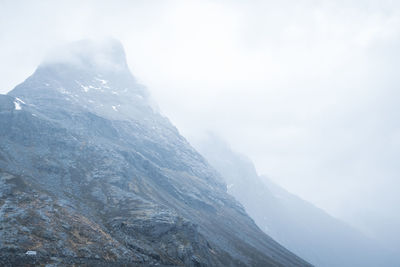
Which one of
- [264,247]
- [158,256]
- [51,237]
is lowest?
[51,237]

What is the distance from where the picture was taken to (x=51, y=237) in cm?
5712

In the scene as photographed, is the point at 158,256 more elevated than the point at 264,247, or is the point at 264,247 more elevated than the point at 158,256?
the point at 264,247

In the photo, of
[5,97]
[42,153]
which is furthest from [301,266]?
[5,97]

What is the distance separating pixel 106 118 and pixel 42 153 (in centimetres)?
7519

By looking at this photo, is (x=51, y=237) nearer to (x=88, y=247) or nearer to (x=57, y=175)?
(x=88, y=247)

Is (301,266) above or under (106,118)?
under

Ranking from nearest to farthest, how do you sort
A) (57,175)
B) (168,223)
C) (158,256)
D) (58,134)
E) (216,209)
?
1. (158,256)
2. (168,223)
3. (57,175)
4. (58,134)
5. (216,209)

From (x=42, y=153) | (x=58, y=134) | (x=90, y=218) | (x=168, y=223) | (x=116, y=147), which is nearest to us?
(x=90, y=218)

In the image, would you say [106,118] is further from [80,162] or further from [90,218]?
[90,218]

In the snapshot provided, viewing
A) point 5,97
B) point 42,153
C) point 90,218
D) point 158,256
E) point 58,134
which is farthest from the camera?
point 5,97

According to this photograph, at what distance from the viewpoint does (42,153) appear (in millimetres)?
112188

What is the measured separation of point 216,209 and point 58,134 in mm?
100969

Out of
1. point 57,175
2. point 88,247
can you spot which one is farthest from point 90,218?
point 57,175

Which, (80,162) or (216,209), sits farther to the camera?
(216,209)
